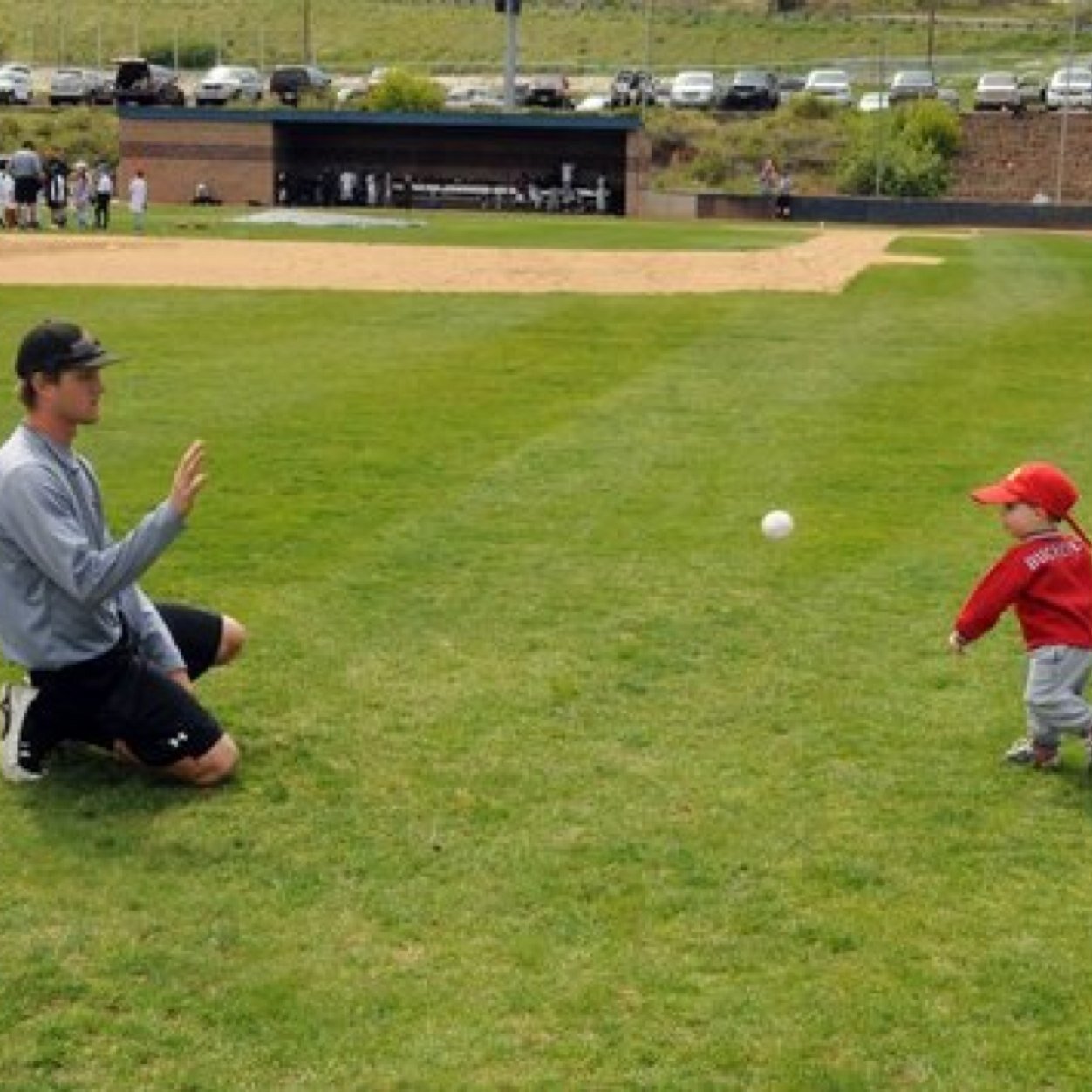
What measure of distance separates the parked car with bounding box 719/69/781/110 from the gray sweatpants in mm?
73659

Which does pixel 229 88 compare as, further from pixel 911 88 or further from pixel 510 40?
pixel 911 88

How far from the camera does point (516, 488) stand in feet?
38.8

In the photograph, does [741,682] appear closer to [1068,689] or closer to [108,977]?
[1068,689]

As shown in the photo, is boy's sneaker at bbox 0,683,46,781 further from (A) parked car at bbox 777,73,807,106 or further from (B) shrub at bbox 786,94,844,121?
(A) parked car at bbox 777,73,807,106

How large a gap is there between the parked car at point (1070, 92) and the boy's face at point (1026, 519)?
220 ft

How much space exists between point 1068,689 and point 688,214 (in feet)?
179

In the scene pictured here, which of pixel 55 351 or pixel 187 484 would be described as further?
pixel 55 351

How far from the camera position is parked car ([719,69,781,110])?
77.8m

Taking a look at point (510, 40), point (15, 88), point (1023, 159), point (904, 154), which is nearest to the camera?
point (510, 40)

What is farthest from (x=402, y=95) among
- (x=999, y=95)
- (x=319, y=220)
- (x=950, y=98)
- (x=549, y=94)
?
(x=319, y=220)

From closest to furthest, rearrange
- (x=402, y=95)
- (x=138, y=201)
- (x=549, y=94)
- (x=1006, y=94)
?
1. (x=138, y=201)
2. (x=1006, y=94)
3. (x=402, y=95)
4. (x=549, y=94)

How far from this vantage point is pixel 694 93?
78.9m

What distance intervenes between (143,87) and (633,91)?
21270 millimetres

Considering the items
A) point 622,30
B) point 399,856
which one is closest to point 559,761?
point 399,856
